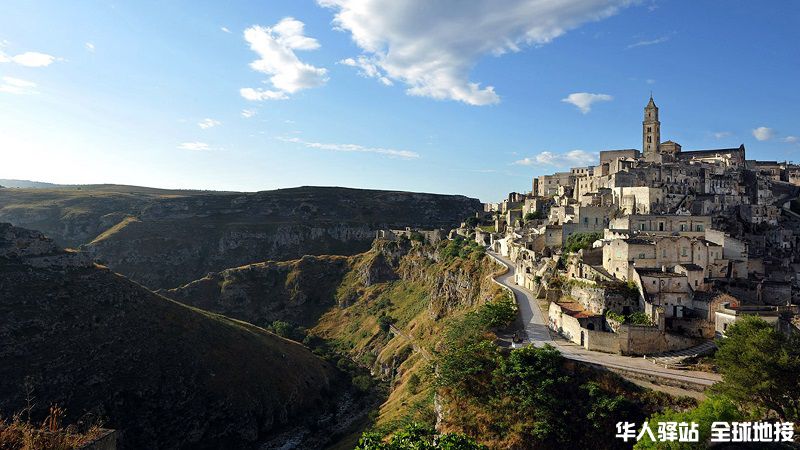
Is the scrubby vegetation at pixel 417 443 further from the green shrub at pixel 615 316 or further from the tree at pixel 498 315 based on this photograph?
the tree at pixel 498 315

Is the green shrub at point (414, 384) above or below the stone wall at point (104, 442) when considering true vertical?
below

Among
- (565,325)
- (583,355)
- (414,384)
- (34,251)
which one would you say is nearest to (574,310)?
(565,325)

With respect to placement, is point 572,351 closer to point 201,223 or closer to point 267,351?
point 267,351

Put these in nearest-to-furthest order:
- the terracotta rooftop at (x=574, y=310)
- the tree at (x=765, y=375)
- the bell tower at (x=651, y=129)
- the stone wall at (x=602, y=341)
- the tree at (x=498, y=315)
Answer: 1. the tree at (x=765, y=375)
2. the stone wall at (x=602, y=341)
3. the terracotta rooftop at (x=574, y=310)
4. the tree at (x=498, y=315)
5. the bell tower at (x=651, y=129)

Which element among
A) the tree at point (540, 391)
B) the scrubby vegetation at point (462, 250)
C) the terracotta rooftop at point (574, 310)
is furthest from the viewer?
the scrubby vegetation at point (462, 250)

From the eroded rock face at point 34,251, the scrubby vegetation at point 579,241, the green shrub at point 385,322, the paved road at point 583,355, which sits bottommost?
the green shrub at point 385,322

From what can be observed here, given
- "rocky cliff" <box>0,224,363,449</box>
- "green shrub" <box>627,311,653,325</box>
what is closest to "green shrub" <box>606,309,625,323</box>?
"green shrub" <box>627,311,653,325</box>

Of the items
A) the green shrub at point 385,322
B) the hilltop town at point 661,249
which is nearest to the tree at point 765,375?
the hilltop town at point 661,249

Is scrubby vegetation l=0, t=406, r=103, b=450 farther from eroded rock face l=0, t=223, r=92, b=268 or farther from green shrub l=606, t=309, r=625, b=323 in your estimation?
eroded rock face l=0, t=223, r=92, b=268
